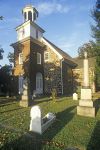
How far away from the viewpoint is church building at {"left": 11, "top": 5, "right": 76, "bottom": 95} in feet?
100.0

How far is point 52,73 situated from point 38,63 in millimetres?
Result: 2578

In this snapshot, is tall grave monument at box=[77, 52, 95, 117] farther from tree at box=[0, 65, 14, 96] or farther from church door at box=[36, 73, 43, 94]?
tree at box=[0, 65, 14, 96]

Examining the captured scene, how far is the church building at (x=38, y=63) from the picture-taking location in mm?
30469

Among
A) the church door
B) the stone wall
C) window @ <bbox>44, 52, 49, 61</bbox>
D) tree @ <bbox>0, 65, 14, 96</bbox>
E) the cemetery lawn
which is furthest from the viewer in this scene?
tree @ <bbox>0, 65, 14, 96</bbox>

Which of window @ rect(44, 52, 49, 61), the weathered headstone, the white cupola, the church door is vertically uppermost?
the white cupola

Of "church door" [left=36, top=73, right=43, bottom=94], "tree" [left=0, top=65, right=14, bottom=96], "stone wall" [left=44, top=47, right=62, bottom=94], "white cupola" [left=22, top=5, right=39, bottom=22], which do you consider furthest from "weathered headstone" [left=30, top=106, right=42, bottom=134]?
"white cupola" [left=22, top=5, right=39, bottom=22]

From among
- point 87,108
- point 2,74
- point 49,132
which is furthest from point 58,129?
point 2,74

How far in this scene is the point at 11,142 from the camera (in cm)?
787

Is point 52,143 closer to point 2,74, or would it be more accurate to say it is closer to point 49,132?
point 49,132

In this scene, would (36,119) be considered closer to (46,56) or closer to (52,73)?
(52,73)

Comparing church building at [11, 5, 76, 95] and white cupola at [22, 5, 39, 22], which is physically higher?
white cupola at [22, 5, 39, 22]

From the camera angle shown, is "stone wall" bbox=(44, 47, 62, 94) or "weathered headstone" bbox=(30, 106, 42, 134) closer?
"weathered headstone" bbox=(30, 106, 42, 134)

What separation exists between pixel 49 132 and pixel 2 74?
25454mm

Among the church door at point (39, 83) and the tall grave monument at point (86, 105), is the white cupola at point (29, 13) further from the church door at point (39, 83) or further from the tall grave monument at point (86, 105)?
the tall grave monument at point (86, 105)
